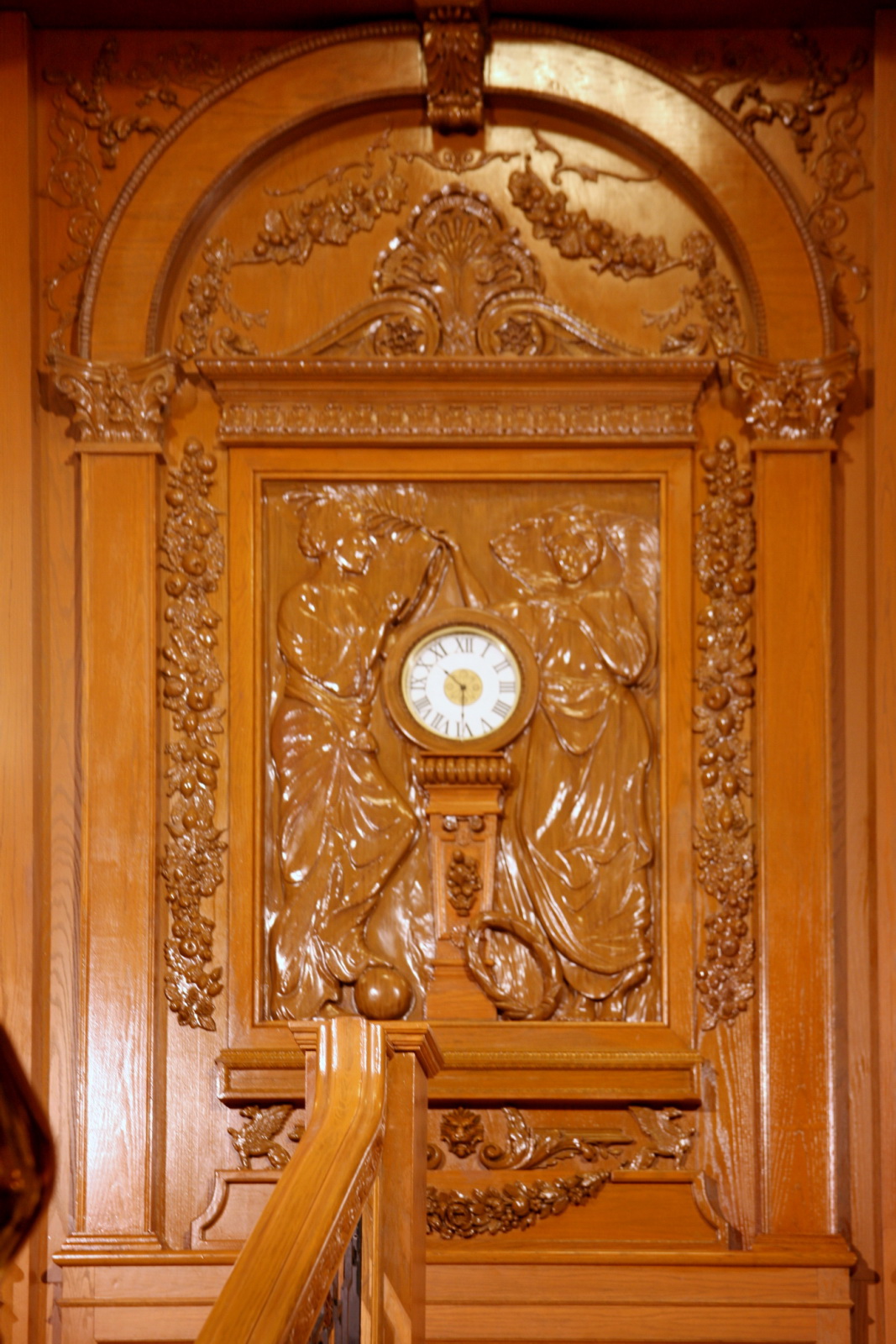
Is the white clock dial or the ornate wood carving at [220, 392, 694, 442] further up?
the ornate wood carving at [220, 392, 694, 442]

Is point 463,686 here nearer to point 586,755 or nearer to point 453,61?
point 586,755

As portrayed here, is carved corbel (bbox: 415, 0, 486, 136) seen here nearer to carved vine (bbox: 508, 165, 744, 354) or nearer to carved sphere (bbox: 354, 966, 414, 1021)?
carved vine (bbox: 508, 165, 744, 354)

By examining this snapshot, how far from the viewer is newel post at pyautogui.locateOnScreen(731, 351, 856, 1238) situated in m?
4.57

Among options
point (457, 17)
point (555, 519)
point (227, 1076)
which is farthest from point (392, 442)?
point (227, 1076)

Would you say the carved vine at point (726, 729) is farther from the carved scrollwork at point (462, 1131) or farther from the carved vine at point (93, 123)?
the carved vine at point (93, 123)

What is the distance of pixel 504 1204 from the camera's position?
4.55 meters

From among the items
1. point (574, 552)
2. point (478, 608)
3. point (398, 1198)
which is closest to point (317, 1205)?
point (398, 1198)

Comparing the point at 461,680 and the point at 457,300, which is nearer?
the point at 461,680

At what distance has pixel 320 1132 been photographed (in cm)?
301

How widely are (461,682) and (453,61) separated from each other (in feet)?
5.82

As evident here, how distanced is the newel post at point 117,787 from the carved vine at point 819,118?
1856 millimetres

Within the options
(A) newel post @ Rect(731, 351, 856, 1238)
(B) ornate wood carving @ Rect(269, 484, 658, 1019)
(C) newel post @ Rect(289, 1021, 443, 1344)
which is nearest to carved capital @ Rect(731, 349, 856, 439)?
(A) newel post @ Rect(731, 351, 856, 1238)

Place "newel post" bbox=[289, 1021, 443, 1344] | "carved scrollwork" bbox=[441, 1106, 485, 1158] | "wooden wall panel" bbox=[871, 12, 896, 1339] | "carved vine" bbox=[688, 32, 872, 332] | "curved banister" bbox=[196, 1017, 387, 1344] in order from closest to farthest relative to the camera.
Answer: "curved banister" bbox=[196, 1017, 387, 1344], "newel post" bbox=[289, 1021, 443, 1344], "wooden wall panel" bbox=[871, 12, 896, 1339], "carved scrollwork" bbox=[441, 1106, 485, 1158], "carved vine" bbox=[688, 32, 872, 332]

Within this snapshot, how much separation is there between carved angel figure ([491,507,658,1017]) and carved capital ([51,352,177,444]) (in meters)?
1.06
